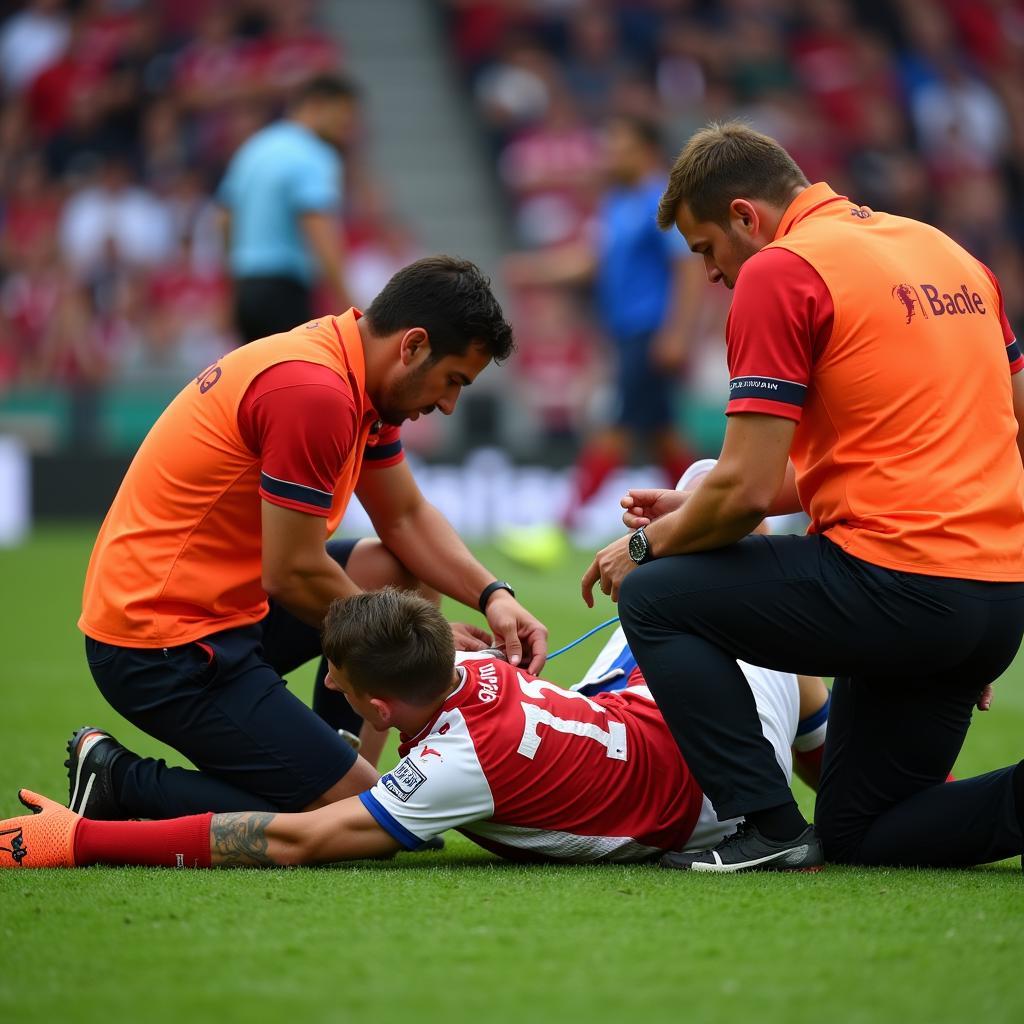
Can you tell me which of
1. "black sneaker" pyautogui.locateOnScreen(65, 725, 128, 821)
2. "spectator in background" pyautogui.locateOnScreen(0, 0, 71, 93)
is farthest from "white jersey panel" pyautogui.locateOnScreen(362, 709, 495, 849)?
"spectator in background" pyautogui.locateOnScreen(0, 0, 71, 93)

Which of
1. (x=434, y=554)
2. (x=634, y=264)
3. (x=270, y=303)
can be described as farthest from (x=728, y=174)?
(x=634, y=264)

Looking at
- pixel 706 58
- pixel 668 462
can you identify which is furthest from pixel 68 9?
pixel 668 462

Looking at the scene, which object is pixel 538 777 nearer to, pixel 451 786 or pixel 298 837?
pixel 451 786

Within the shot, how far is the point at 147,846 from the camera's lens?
343cm

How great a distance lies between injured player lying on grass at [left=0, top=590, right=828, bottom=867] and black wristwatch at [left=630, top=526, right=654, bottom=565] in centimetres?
34

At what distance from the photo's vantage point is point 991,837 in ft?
11.2

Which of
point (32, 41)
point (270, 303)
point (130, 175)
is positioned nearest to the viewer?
point (270, 303)

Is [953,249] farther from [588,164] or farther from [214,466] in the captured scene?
[588,164]

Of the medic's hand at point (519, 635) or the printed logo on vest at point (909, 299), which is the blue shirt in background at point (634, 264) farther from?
the printed logo on vest at point (909, 299)

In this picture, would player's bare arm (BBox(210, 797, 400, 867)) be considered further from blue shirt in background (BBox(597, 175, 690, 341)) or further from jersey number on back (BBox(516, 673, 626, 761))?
blue shirt in background (BBox(597, 175, 690, 341))

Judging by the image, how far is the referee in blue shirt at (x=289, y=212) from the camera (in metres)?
7.61

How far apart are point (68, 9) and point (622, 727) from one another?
46.2 ft

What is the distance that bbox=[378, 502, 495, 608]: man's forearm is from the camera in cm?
416

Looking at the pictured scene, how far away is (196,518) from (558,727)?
0.97 meters
